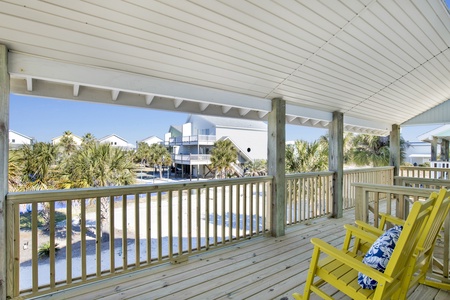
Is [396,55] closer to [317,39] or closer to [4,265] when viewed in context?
[317,39]

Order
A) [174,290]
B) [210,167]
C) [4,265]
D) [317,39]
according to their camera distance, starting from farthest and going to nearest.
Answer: [210,167] → [317,39] → [174,290] → [4,265]

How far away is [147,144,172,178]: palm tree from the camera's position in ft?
69.0

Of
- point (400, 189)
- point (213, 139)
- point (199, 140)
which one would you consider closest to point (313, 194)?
point (400, 189)

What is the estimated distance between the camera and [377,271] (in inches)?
50.6

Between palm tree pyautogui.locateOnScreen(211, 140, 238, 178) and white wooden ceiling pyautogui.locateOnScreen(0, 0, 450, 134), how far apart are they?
11.0 m

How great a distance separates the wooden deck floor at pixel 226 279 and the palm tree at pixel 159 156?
18.6m

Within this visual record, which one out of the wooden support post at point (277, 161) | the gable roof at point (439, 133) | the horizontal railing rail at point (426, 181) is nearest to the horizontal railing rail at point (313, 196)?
the wooden support post at point (277, 161)

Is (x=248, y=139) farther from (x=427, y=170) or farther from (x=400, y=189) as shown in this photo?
(x=400, y=189)

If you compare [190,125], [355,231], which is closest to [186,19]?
[355,231]

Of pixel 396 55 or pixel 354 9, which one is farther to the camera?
pixel 396 55

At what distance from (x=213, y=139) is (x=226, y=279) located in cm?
1291

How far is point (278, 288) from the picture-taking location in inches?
84.7

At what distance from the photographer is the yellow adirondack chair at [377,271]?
1275 millimetres

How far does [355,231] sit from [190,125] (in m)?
16.1
